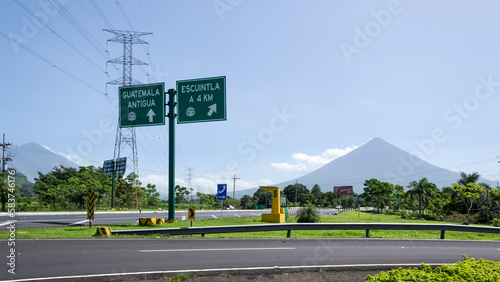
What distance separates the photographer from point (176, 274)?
7660 millimetres

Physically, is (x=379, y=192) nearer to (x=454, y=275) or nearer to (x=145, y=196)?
(x=145, y=196)

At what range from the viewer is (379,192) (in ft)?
263

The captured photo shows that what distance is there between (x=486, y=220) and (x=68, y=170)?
70.4 m

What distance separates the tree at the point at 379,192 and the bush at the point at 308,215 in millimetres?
61464

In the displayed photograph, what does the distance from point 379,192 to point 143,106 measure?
231 ft

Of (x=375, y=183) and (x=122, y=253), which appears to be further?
(x=375, y=183)

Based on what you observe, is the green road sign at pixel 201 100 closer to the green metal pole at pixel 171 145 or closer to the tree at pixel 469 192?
the green metal pole at pixel 171 145

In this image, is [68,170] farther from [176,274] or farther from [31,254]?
[176,274]

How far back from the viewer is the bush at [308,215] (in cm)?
2431

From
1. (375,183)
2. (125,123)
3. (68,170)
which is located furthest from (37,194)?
(375,183)

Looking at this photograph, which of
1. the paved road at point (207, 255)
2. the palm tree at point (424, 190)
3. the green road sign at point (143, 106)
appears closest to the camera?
the paved road at point (207, 255)

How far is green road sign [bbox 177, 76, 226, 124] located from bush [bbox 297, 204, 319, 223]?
931cm

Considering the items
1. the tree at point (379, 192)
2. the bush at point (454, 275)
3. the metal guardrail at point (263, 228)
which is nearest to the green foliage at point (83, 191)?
the metal guardrail at point (263, 228)

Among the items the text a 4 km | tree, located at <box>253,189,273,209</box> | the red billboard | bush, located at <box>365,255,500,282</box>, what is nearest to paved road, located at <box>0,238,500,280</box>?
bush, located at <box>365,255,500,282</box>
